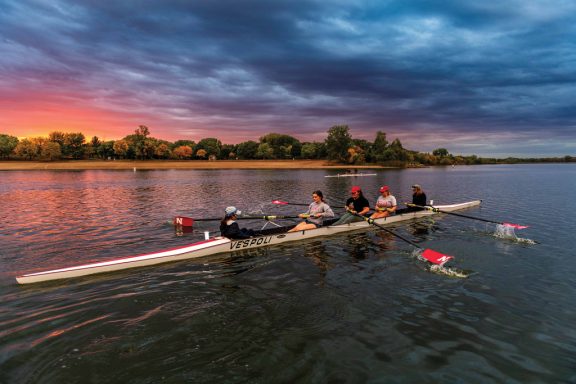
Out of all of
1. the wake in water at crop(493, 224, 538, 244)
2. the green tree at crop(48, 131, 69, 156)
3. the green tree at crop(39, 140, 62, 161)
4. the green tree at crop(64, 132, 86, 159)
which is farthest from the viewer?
the green tree at crop(64, 132, 86, 159)

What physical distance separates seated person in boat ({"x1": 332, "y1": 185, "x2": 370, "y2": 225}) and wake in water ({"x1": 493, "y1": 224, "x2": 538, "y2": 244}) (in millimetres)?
7594

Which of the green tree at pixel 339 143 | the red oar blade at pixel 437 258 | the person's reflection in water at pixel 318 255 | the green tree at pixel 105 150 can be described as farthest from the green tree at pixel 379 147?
the red oar blade at pixel 437 258

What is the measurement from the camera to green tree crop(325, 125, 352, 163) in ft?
531

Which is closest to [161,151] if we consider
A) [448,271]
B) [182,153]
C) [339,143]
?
[182,153]

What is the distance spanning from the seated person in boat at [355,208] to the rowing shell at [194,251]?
347mm

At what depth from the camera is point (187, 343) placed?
296 inches

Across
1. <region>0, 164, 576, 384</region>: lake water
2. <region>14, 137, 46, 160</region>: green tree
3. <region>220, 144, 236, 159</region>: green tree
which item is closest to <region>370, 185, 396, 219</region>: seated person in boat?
<region>0, 164, 576, 384</region>: lake water

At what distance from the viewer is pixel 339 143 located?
16188 centimetres

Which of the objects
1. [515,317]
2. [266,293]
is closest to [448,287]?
[515,317]

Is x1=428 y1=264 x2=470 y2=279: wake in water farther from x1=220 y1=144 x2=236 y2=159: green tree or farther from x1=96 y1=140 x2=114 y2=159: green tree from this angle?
x1=220 y1=144 x2=236 y2=159: green tree

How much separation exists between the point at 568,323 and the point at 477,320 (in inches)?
95.6

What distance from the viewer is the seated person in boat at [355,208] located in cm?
1902

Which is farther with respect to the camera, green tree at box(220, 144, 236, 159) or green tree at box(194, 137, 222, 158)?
green tree at box(220, 144, 236, 159)

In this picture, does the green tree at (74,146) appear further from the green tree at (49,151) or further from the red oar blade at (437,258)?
the red oar blade at (437,258)
